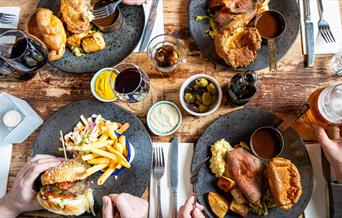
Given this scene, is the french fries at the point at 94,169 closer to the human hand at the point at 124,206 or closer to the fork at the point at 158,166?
the human hand at the point at 124,206

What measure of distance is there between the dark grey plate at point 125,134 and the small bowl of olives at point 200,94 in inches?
11.1

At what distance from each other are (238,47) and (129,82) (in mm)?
625

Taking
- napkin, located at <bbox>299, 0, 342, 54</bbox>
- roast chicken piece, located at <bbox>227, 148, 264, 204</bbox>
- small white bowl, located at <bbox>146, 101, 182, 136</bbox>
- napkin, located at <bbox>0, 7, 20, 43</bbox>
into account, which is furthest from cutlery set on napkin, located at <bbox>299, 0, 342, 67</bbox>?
napkin, located at <bbox>0, 7, 20, 43</bbox>

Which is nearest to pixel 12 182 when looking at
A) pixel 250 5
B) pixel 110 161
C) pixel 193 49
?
pixel 110 161

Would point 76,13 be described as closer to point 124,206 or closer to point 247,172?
point 124,206

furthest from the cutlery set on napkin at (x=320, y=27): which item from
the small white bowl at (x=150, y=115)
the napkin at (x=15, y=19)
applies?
the napkin at (x=15, y=19)

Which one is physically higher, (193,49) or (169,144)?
(193,49)

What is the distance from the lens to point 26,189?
168 cm

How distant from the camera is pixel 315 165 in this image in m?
1.77

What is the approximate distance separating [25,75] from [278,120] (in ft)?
4.79

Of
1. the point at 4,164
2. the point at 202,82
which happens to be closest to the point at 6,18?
the point at 4,164

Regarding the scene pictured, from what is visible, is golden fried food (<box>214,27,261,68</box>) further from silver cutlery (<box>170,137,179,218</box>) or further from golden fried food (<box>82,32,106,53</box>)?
golden fried food (<box>82,32,106,53</box>)

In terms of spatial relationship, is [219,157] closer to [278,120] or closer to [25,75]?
[278,120]

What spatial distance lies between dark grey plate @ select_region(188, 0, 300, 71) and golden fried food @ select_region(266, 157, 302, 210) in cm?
56
